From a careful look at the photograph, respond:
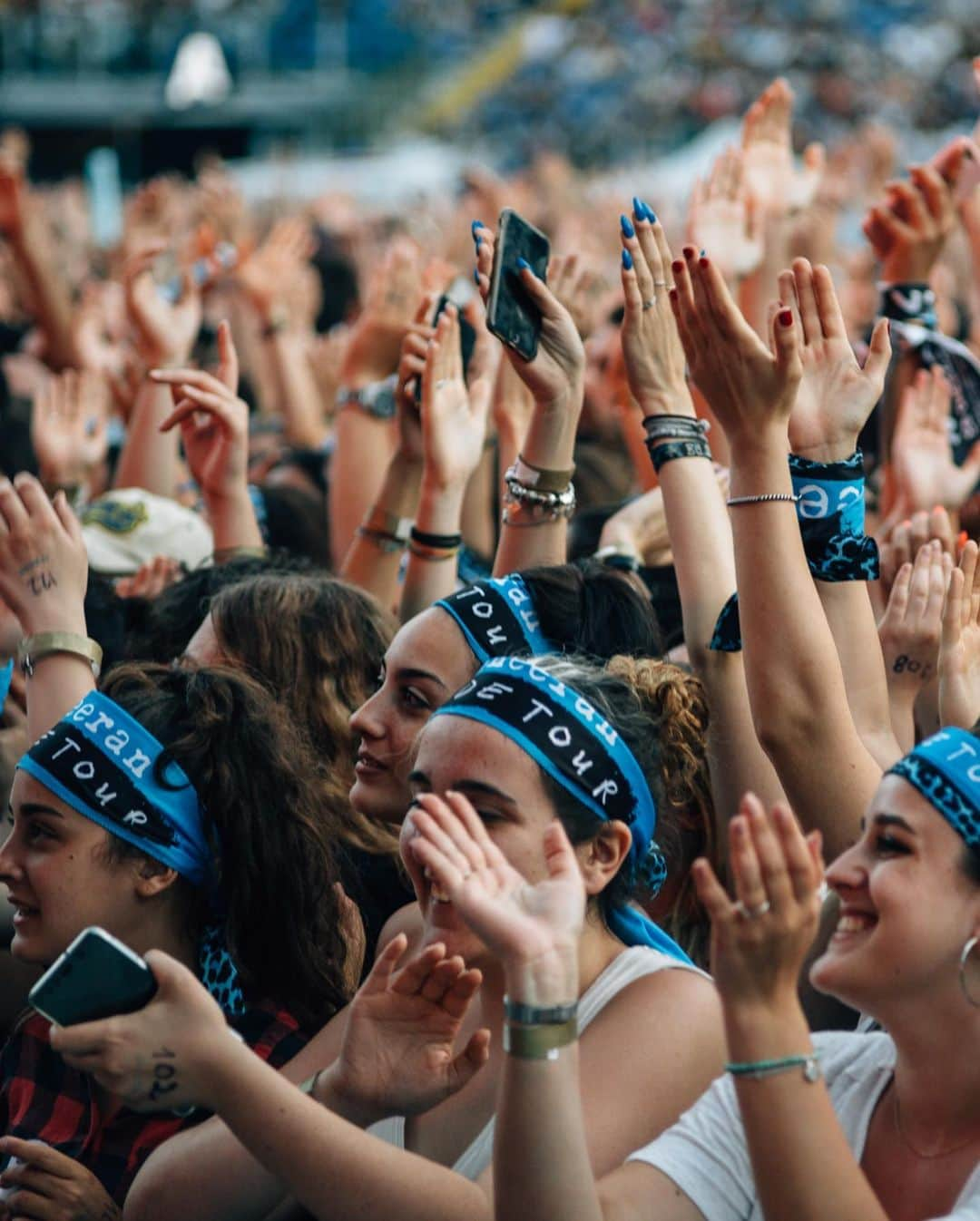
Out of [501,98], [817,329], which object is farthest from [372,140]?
[817,329]

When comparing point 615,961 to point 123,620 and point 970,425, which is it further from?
point 970,425

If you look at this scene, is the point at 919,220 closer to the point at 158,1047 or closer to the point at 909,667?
the point at 909,667

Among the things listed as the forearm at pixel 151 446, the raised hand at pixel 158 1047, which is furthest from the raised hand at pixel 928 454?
the raised hand at pixel 158 1047

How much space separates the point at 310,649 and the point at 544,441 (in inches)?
24.2

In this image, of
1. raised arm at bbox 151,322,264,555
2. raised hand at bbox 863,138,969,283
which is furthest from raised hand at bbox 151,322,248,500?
raised hand at bbox 863,138,969,283

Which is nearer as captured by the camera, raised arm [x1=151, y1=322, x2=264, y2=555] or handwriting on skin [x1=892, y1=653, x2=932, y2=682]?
handwriting on skin [x1=892, y1=653, x2=932, y2=682]

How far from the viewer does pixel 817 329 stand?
9.48 ft

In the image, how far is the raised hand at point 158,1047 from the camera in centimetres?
218

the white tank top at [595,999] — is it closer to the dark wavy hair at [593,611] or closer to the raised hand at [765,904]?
the raised hand at [765,904]

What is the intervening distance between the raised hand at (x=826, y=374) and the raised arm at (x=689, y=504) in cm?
31

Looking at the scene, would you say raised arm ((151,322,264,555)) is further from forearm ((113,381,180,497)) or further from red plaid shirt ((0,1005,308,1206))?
red plaid shirt ((0,1005,308,1206))

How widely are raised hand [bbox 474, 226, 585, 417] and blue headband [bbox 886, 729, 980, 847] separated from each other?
1.52m

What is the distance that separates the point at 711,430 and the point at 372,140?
70.0 feet

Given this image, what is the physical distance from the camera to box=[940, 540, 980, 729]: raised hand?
301 centimetres
